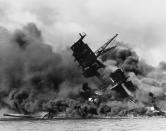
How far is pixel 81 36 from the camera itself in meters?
→ 200

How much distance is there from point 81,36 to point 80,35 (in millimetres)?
1198

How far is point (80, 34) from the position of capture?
197 meters

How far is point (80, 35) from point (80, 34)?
1.46 meters

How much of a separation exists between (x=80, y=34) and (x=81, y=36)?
2.55 meters

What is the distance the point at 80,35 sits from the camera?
652ft
